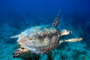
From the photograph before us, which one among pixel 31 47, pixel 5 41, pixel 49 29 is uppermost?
pixel 5 41

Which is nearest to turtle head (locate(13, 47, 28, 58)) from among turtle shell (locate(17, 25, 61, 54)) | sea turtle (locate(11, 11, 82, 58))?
sea turtle (locate(11, 11, 82, 58))

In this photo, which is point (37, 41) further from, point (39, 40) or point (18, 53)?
point (18, 53)

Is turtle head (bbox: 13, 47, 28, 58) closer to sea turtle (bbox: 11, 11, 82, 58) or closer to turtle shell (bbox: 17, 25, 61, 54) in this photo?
sea turtle (bbox: 11, 11, 82, 58)

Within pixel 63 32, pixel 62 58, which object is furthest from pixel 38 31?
pixel 62 58

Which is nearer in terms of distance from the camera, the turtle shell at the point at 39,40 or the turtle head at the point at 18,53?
the turtle head at the point at 18,53

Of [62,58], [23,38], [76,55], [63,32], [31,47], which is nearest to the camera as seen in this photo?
[31,47]

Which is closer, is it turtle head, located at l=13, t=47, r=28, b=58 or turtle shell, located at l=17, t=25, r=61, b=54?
turtle head, located at l=13, t=47, r=28, b=58

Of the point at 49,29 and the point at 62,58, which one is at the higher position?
the point at 49,29

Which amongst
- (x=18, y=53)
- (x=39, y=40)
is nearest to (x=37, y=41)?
(x=39, y=40)

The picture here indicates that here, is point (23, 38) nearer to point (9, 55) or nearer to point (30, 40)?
point (30, 40)

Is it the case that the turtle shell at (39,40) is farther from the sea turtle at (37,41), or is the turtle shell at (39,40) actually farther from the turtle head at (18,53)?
the turtle head at (18,53)

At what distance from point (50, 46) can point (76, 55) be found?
11.9 feet

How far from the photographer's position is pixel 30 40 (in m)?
3.12

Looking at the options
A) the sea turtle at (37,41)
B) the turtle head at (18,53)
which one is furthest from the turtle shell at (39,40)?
the turtle head at (18,53)
